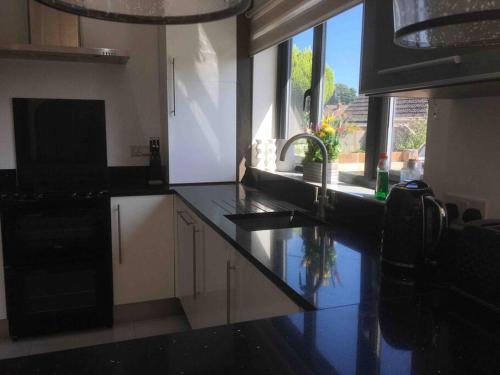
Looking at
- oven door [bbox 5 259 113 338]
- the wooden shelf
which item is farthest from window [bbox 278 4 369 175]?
oven door [bbox 5 259 113 338]

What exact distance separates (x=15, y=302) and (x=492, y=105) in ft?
8.98

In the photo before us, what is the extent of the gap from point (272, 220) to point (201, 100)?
4.01 ft

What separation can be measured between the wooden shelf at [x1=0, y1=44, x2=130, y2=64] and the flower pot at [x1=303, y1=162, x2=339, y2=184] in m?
1.43

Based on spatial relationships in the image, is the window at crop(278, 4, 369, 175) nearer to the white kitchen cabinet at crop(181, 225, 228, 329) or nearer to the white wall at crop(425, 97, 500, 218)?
the white wall at crop(425, 97, 500, 218)

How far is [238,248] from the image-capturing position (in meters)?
1.62

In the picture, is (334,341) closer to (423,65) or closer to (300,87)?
(423,65)

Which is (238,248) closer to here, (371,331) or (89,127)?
(371,331)

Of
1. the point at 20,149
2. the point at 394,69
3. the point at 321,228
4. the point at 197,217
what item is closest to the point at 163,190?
the point at 197,217

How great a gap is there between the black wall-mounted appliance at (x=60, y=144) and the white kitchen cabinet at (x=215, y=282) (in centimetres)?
72

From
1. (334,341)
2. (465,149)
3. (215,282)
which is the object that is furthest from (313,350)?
(215,282)

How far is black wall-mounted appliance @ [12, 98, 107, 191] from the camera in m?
2.95

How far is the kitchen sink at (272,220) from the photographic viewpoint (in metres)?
2.21

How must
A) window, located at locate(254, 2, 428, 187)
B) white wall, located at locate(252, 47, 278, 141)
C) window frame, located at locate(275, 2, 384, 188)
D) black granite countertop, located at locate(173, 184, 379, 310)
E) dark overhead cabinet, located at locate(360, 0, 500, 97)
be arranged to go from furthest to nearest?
white wall, located at locate(252, 47, 278, 141)
window frame, located at locate(275, 2, 384, 188)
window, located at locate(254, 2, 428, 187)
black granite countertop, located at locate(173, 184, 379, 310)
dark overhead cabinet, located at locate(360, 0, 500, 97)

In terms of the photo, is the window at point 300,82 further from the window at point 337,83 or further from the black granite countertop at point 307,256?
the black granite countertop at point 307,256
